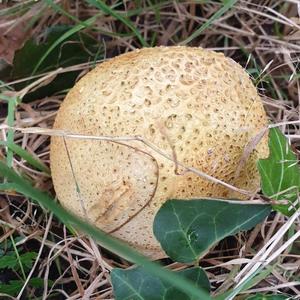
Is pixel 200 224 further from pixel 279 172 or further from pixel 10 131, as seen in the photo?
pixel 10 131

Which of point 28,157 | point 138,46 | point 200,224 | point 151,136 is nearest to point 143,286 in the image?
point 200,224

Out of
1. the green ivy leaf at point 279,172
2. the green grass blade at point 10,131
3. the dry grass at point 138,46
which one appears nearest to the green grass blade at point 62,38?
the dry grass at point 138,46

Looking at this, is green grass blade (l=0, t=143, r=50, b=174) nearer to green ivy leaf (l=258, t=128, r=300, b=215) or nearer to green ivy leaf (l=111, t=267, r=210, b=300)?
green ivy leaf (l=111, t=267, r=210, b=300)

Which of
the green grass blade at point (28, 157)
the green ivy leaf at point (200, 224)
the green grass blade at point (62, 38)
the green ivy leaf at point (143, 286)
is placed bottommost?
the green ivy leaf at point (143, 286)

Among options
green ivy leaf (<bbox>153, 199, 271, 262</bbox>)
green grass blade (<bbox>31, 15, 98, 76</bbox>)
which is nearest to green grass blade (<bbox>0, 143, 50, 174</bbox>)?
green grass blade (<bbox>31, 15, 98, 76</bbox>)

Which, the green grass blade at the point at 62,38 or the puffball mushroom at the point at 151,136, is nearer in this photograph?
the puffball mushroom at the point at 151,136

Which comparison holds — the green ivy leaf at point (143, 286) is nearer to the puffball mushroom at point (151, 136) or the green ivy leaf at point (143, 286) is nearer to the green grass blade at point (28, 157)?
the puffball mushroom at point (151, 136)

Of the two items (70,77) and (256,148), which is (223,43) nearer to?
(70,77)
